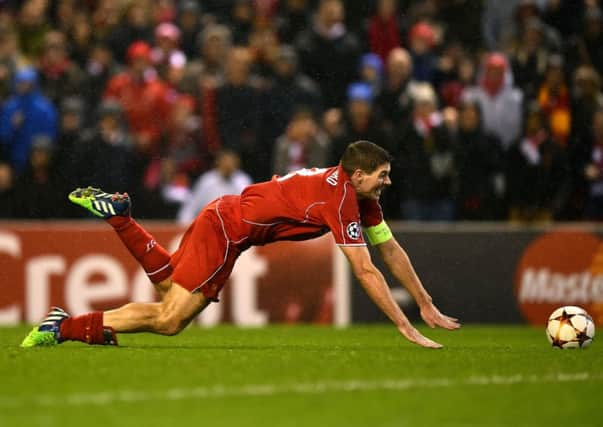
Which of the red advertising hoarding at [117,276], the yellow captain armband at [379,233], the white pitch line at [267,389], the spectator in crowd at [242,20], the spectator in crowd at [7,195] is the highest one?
the spectator in crowd at [242,20]

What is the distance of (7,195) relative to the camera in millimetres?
16203

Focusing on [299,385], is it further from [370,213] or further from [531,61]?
[531,61]

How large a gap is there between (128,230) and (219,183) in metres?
5.87

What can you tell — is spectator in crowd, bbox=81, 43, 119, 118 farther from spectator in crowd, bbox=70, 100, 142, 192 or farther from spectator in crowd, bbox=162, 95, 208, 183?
spectator in crowd, bbox=162, 95, 208, 183

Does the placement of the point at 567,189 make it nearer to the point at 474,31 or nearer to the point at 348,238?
the point at 474,31

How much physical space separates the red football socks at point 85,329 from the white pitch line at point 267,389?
245 cm

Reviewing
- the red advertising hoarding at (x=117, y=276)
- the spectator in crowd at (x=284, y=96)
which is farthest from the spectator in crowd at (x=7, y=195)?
the spectator in crowd at (x=284, y=96)

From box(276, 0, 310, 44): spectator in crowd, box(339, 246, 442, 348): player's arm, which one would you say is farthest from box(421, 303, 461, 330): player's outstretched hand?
box(276, 0, 310, 44): spectator in crowd

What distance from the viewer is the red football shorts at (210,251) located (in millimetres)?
9797

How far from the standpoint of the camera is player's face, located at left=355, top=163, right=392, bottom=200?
9503mm

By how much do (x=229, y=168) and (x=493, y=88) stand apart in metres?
3.32

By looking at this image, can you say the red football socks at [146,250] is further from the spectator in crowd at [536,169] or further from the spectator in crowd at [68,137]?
the spectator in crowd at [536,169]

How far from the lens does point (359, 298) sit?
15398 millimetres

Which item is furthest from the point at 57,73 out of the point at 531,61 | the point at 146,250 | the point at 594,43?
the point at 146,250
